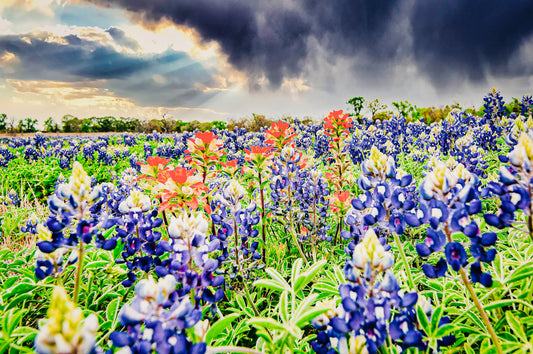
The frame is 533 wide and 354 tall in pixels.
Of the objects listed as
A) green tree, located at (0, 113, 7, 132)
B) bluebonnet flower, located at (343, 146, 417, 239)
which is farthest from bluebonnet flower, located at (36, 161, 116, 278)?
green tree, located at (0, 113, 7, 132)

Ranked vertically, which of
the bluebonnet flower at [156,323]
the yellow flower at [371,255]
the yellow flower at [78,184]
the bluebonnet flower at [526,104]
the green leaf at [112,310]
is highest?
the bluebonnet flower at [526,104]

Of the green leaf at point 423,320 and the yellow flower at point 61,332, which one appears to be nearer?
the yellow flower at point 61,332

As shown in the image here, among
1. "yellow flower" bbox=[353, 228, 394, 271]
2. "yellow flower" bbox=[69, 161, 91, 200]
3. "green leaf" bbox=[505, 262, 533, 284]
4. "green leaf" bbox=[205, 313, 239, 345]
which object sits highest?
"yellow flower" bbox=[69, 161, 91, 200]

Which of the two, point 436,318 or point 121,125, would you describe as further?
point 121,125

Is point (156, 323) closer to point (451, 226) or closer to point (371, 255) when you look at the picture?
point (371, 255)

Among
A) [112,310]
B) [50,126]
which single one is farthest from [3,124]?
[112,310]

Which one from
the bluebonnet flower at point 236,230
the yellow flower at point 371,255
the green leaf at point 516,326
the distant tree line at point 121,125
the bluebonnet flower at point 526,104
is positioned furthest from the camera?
the distant tree line at point 121,125

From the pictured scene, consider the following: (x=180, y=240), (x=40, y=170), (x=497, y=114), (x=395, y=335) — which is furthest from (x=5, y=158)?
(x=497, y=114)

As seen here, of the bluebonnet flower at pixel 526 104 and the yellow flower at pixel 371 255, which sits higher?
the bluebonnet flower at pixel 526 104

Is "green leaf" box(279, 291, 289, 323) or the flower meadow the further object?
"green leaf" box(279, 291, 289, 323)

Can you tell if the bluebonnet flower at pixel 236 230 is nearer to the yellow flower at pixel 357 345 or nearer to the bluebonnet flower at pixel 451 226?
the yellow flower at pixel 357 345

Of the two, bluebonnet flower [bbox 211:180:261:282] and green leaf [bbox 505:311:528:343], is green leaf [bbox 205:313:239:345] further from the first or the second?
green leaf [bbox 505:311:528:343]

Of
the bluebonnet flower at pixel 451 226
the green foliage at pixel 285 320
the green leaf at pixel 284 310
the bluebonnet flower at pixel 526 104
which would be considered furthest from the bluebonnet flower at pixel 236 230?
the bluebonnet flower at pixel 526 104

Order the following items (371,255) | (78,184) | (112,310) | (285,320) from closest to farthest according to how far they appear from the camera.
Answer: (371,255) → (285,320) → (78,184) → (112,310)
